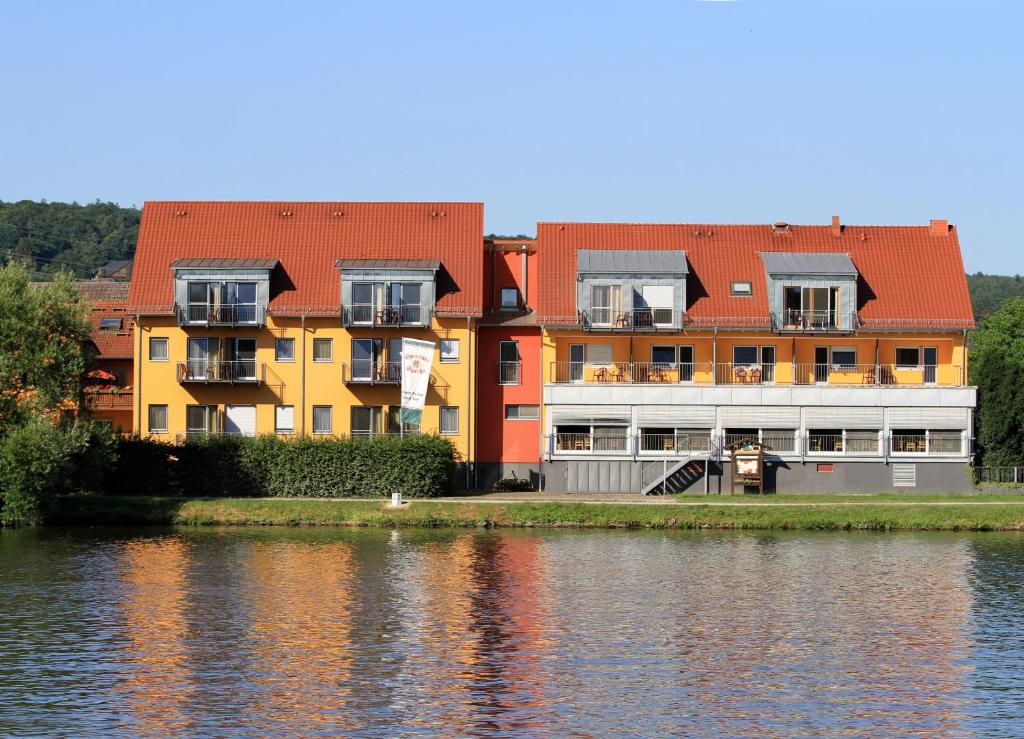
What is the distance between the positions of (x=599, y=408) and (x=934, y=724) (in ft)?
138

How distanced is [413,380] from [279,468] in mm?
6924

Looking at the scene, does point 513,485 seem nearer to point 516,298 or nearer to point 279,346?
point 516,298

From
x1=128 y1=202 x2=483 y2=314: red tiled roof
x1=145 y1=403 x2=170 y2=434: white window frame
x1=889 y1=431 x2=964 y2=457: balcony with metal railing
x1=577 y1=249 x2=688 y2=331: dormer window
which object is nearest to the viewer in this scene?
x1=889 y1=431 x2=964 y2=457: balcony with metal railing

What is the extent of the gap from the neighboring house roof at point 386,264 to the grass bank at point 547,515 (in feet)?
45.4

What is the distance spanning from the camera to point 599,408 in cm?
6956

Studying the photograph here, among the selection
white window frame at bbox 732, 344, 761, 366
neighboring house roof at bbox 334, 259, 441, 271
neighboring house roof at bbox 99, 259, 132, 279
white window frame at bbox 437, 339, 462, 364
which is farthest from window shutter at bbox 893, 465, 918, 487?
neighboring house roof at bbox 99, 259, 132, 279

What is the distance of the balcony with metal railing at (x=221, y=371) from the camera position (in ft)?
228

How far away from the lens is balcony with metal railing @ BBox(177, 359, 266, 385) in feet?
228

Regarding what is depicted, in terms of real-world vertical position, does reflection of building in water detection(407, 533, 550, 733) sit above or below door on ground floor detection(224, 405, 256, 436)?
below

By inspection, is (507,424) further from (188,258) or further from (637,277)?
(188,258)

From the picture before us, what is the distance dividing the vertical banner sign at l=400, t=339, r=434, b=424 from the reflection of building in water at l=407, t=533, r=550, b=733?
11.7 metres

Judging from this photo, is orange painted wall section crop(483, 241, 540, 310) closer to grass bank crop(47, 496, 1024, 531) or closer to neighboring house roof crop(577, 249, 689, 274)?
neighboring house roof crop(577, 249, 689, 274)

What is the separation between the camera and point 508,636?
3634 cm

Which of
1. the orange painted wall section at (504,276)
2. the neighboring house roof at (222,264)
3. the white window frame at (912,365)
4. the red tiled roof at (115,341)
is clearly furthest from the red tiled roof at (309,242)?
the white window frame at (912,365)
